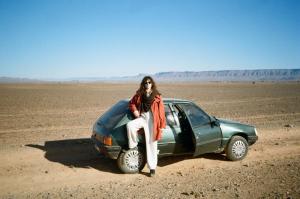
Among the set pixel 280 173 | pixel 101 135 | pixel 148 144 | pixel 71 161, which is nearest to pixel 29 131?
pixel 71 161

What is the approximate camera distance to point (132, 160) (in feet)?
22.2

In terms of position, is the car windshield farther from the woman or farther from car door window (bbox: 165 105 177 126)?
car door window (bbox: 165 105 177 126)

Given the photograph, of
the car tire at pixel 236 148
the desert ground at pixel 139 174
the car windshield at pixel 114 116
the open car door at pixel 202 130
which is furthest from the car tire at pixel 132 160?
the car tire at pixel 236 148

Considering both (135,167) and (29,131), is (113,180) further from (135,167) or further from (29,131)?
(29,131)

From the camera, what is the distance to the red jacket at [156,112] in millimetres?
6535

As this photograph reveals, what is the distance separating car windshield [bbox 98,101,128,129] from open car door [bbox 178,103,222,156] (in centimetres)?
139

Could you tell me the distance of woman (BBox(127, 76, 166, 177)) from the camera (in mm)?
6527

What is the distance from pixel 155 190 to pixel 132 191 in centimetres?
46

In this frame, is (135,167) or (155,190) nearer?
(155,190)

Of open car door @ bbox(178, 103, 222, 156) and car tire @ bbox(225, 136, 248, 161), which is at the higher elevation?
open car door @ bbox(178, 103, 222, 156)

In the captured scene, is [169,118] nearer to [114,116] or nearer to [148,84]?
[148,84]

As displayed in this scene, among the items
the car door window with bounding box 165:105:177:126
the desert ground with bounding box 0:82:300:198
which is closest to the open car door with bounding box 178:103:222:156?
the car door window with bounding box 165:105:177:126

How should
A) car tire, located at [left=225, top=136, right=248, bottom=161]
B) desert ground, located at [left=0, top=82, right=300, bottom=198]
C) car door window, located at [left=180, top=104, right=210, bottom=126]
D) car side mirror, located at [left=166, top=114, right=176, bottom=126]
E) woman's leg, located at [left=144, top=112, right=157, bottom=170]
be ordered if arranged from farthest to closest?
1. car tire, located at [left=225, top=136, right=248, bottom=161]
2. car door window, located at [left=180, top=104, right=210, bottom=126]
3. car side mirror, located at [left=166, top=114, right=176, bottom=126]
4. woman's leg, located at [left=144, top=112, right=157, bottom=170]
5. desert ground, located at [left=0, top=82, right=300, bottom=198]

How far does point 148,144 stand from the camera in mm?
6645
